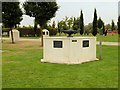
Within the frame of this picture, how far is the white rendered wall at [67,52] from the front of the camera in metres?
11.5

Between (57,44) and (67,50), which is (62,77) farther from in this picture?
(57,44)

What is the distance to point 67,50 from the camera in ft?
38.0

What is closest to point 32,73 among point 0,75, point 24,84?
point 0,75

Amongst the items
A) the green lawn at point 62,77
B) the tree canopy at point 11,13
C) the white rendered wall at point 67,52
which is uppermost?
the tree canopy at point 11,13

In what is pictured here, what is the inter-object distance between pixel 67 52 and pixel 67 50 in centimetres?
10

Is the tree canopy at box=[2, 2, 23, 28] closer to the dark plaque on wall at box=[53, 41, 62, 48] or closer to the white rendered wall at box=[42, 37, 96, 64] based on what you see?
the white rendered wall at box=[42, 37, 96, 64]

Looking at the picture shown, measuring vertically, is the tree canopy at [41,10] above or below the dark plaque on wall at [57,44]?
above

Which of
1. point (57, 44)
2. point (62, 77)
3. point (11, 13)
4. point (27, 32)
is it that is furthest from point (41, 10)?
point (27, 32)

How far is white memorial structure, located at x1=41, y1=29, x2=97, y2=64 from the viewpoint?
11555mm

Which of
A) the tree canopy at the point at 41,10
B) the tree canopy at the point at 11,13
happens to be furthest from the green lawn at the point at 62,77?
the tree canopy at the point at 11,13

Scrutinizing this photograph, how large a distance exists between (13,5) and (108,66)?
61.5ft

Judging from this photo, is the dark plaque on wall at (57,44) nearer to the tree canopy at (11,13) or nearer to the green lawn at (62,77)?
the green lawn at (62,77)

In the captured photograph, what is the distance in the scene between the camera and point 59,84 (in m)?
7.49

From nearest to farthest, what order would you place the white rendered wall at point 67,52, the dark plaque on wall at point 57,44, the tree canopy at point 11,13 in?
the white rendered wall at point 67,52 → the dark plaque on wall at point 57,44 → the tree canopy at point 11,13
